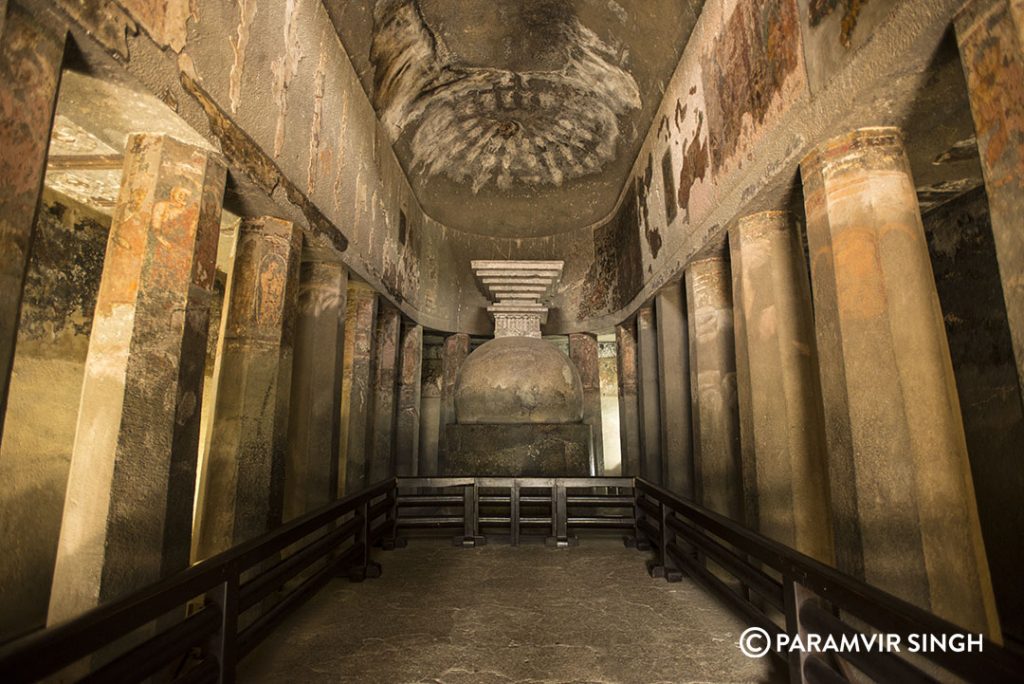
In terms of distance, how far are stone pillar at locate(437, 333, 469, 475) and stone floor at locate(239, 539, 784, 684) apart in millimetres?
5490

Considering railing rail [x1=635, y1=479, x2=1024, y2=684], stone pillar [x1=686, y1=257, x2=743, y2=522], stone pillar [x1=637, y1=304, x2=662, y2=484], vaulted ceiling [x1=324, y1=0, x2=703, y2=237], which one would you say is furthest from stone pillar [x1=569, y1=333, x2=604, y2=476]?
railing rail [x1=635, y1=479, x2=1024, y2=684]

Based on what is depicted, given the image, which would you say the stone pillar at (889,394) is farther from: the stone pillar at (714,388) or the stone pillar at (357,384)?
the stone pillar at (357,384)

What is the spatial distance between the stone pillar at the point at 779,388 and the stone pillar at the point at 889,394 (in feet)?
2.28

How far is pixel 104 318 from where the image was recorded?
282cm

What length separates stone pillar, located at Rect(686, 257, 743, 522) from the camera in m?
5.16

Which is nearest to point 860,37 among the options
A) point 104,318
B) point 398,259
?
point 104,318

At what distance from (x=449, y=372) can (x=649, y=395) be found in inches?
157

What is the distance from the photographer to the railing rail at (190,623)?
1368mm

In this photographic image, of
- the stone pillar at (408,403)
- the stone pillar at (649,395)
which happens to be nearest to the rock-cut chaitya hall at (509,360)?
the stone pillar at (649,395)

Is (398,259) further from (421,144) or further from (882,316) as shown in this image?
(882,316)

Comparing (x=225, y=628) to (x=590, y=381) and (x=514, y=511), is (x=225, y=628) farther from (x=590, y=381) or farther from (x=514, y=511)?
(x=590, y=381)

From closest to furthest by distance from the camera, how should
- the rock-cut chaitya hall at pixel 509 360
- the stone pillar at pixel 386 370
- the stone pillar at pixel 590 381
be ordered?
1. the rock-cut chaitya hall at pixel 509 360
2. the stone pillar at pixel 386 370
3. the stone pillar at pixel 590 381

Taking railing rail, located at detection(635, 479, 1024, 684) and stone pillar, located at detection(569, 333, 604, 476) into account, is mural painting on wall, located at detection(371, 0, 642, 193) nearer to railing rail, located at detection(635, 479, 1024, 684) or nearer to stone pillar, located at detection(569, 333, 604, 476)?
stone pillar, located at detection(569, 333, 604, 476)

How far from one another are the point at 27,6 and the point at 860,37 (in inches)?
158
